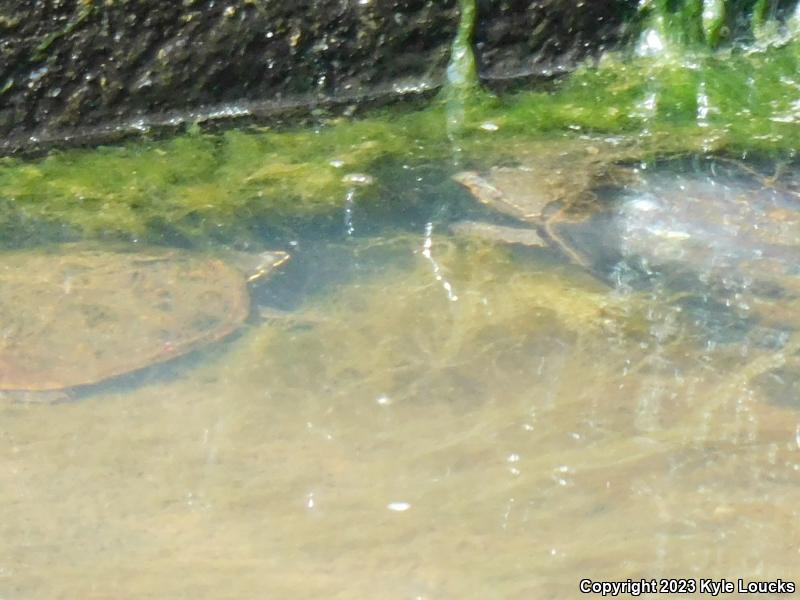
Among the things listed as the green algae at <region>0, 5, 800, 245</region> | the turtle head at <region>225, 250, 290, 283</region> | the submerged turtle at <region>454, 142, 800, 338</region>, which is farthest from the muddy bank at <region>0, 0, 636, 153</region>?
the turtle head at <region>225, 250, 290, 283</region>

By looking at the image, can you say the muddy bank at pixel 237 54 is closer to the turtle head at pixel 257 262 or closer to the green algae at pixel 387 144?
the green algae at pixel 387 144

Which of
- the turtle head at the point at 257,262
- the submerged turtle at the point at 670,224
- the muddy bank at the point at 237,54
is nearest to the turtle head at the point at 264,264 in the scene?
the turtle head at the point at 257,262

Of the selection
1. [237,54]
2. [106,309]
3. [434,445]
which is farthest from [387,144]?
[434,445]

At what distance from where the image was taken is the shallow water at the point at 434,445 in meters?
1.40

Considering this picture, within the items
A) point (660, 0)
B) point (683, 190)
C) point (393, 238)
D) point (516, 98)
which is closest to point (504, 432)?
point (393, 238)

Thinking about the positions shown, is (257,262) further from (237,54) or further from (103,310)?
(237,54)

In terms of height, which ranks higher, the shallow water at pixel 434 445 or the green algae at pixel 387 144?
the green algae at pixel 387 144

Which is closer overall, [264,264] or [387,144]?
[264,264]

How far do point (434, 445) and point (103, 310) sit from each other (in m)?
0.76

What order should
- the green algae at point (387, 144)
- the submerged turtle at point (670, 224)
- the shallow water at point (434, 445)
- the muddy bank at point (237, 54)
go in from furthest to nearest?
the muddy bank at point (237, 54) → the green algae at point (387, 144) → the submerged turtle at point (670, 224) → the shallow water at point (434, 445)

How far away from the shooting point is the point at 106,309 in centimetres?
203

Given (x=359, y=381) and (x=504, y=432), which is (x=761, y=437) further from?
(x=359, y=381)

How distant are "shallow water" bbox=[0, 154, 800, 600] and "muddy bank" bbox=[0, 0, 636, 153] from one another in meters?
0.82

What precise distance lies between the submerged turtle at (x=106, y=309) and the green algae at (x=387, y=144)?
0.12 meters
